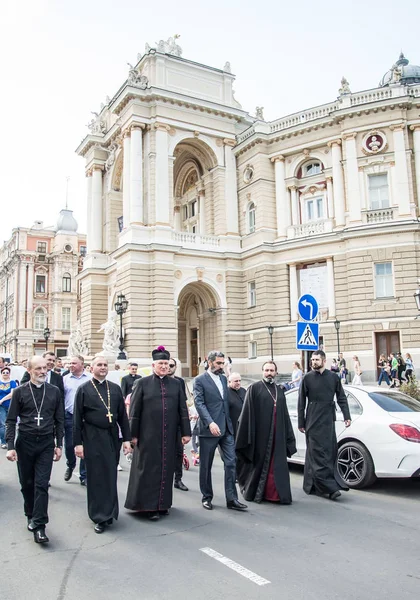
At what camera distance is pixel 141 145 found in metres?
33.4

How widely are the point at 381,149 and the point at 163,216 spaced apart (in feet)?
41.1

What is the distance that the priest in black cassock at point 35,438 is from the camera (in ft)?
20.6

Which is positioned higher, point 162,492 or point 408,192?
point 408,192

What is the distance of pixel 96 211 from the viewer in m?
39.3

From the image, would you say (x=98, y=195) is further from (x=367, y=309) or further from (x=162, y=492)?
(x=162, y=492)

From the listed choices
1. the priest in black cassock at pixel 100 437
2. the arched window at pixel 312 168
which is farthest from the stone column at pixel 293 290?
the priest in black cassock at pixel 100 437

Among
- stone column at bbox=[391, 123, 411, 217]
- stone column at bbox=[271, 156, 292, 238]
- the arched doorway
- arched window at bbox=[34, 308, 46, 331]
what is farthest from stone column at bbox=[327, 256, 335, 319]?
arched window at bbox=[34, 308, 46, 331]

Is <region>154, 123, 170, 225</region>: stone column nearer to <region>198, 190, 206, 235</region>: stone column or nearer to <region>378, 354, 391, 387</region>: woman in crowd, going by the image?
<region>198, 190, 206, 235</region>: stone column

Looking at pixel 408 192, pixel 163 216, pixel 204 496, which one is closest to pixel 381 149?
pixel 408 192

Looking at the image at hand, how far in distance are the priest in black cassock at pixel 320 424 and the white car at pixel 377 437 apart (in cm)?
52

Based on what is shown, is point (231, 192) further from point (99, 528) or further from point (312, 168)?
point (99, 528)

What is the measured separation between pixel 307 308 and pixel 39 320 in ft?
202

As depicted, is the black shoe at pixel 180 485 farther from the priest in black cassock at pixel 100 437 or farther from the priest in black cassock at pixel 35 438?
the priest in black cassock at pixel 35 438

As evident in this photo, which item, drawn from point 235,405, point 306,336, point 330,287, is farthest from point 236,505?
point 330,287
